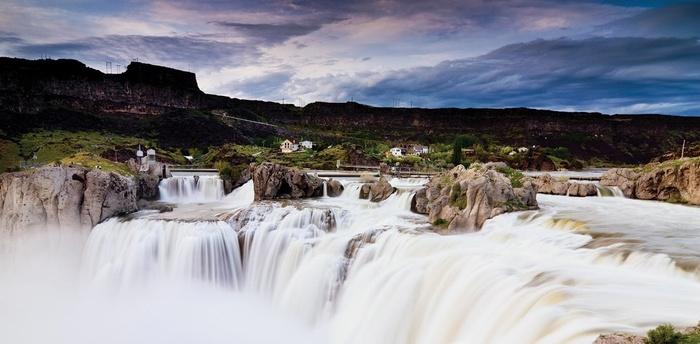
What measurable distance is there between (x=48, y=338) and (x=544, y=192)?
108ft

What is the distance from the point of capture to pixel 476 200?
21.8 m

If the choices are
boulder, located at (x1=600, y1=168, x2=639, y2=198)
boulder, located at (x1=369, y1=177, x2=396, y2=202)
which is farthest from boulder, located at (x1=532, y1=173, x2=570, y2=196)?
boulder, located at (x1=369, y1=177, x2=396, y2=202)

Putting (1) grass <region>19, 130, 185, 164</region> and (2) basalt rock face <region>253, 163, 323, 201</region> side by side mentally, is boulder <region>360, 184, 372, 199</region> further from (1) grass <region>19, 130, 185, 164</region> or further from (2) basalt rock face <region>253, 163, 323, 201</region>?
(1) grass <region>19, 130, 185, 164</region>

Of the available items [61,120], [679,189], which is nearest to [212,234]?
[679,189]

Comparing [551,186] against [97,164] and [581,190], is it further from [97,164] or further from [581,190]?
[97,164]

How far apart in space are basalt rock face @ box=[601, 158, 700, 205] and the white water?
253 centimetres

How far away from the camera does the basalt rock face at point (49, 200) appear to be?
25.3 m

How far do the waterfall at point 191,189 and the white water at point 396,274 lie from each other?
10007mm

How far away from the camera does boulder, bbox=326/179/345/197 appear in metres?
35.3

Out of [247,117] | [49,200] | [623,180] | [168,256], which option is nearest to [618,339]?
[168,256]

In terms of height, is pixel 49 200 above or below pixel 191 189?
above

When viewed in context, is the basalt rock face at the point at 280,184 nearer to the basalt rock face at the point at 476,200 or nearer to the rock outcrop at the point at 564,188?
the basalt rock face at the point at 476,200

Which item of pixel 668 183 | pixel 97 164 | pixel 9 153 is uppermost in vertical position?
→ pixel 97 164

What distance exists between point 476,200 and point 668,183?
58.2 ft
